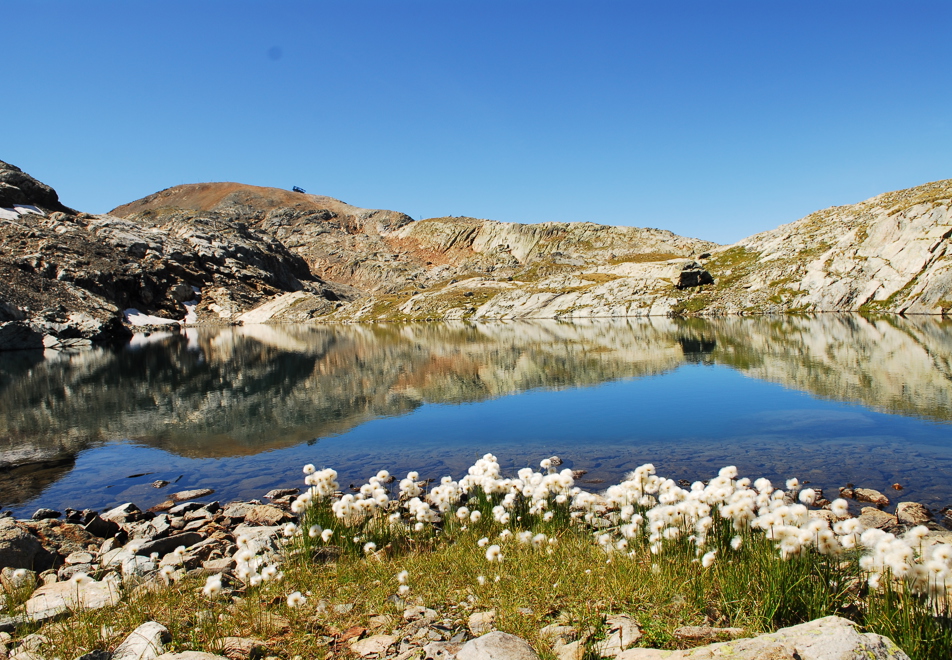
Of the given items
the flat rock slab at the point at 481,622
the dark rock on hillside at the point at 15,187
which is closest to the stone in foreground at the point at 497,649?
the flat rock slab at the point at 481,622

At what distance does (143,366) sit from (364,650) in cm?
7427

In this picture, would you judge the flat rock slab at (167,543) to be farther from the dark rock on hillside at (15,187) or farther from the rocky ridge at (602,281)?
the dark rock on hillside at (15,187)

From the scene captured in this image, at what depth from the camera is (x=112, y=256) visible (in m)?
187

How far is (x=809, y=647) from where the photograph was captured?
544 cm

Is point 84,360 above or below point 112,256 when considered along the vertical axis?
below

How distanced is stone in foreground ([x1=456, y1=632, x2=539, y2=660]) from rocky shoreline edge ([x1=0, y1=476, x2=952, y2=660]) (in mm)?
16

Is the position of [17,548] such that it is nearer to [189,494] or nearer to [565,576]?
[189,494]

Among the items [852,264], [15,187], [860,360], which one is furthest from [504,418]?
[15,187]

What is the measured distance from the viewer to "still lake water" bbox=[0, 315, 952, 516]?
22.2 metres

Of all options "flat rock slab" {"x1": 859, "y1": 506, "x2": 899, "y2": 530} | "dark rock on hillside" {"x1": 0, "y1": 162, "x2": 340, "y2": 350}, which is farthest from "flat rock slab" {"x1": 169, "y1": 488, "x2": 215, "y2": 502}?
"dark rock on hillside" {"x1": 0, "y1": 162, "x2": 340, "y2": 350}

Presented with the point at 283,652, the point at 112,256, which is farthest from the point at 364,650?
the point at 112,256

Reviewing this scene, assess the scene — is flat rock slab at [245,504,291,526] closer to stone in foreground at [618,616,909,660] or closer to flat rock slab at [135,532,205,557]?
flat rock slab at [135,532,205,557]

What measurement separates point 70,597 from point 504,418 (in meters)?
25.6

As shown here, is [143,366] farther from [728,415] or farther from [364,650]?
[364,650]
